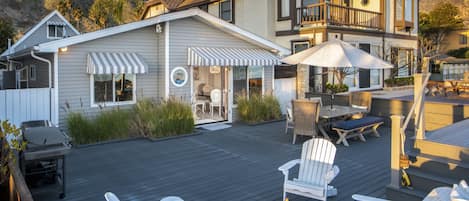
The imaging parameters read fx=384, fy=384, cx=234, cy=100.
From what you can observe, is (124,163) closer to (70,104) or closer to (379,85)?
(70,104)

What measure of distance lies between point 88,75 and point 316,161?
8.09 metres

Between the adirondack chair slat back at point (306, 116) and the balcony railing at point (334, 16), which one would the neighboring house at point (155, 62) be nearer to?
the balcony railing at point (334, 16)

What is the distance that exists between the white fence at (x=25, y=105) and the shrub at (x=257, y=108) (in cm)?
632

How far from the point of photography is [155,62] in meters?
13.1

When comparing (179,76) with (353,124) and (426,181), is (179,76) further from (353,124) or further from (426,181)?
(426,181)

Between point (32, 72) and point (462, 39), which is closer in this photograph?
point (32, 72)

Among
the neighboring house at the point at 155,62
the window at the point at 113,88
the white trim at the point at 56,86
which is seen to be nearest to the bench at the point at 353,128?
the neighboring house at the point at 155,62

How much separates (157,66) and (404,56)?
54.4ft

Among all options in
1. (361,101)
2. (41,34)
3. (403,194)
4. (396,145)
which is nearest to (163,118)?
(361,101)

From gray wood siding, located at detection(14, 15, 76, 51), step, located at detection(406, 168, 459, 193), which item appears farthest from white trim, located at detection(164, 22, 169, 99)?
gray wood siding, located at detection(14, 15, 76, 51)

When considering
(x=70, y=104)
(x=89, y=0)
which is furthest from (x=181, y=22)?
(x=89, y=0)

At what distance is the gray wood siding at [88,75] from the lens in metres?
11.1

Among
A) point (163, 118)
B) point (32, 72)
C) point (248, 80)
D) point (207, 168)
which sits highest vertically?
point (32, 72)

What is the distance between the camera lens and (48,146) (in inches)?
229
